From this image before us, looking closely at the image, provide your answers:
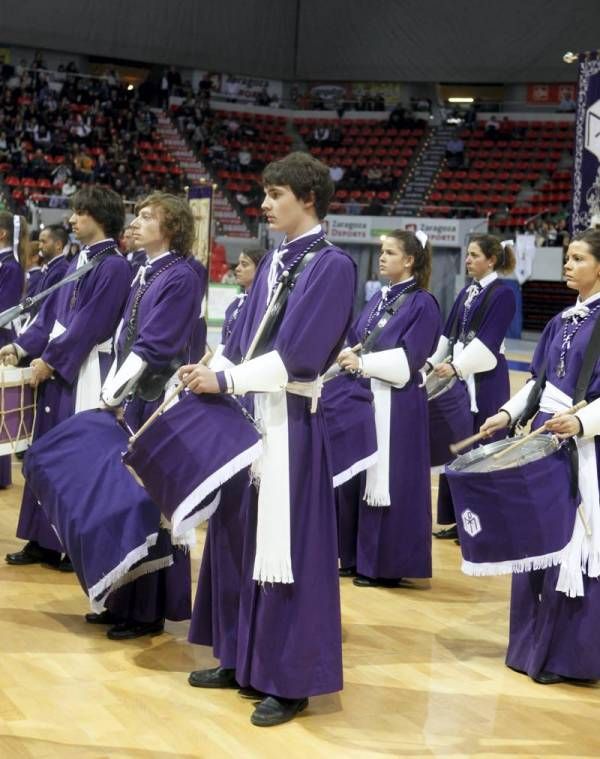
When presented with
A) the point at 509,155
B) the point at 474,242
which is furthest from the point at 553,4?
the point at 474,242

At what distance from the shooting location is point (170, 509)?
3.63 metres

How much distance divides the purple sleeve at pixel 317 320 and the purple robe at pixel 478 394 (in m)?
2.51

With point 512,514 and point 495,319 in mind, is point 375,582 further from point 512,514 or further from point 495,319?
point 512,514

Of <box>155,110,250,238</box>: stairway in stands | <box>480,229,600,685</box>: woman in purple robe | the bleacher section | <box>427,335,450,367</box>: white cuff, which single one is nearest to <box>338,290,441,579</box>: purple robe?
<box>427,335,450,367</box>: white cuff

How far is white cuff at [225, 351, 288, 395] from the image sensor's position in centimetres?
354

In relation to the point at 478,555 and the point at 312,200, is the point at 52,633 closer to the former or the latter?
the point at 478,555

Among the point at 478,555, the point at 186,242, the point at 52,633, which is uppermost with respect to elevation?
the point at 186,242

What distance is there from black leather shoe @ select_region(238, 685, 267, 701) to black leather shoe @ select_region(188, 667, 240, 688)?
9 cm

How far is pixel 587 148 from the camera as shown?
683 centimetres

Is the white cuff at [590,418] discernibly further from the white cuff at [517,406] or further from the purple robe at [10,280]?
the purple robe at [10,280]

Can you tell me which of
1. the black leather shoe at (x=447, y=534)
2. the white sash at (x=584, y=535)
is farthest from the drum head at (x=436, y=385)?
the white sash at (x=584, y=535)

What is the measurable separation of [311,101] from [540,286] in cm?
1001

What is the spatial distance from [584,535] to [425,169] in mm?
23214

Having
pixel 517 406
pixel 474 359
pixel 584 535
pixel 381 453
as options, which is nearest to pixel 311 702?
pixel 584 535
